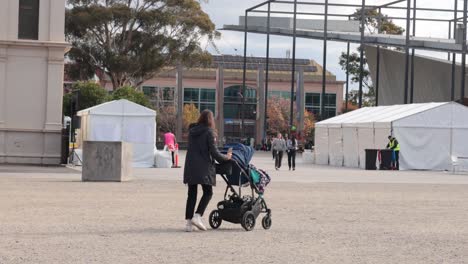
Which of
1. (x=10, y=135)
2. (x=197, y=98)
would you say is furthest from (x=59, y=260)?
(x=197, y=98)

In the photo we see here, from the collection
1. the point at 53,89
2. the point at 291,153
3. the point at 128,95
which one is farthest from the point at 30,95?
the point at 128,95

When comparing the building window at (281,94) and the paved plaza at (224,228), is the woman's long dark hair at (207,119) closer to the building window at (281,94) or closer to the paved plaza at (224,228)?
the paved plaza at (224,228)

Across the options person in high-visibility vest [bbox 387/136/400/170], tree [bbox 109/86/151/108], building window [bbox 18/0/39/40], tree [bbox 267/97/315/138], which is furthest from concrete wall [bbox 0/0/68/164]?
tree [bbox 267/97/315/138]

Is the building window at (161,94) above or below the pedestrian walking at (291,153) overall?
above

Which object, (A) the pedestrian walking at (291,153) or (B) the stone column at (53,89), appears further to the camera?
(A) the pedestrian walking at (291,153)

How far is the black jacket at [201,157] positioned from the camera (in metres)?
14.1

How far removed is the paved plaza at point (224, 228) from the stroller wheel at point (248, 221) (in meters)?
0.13

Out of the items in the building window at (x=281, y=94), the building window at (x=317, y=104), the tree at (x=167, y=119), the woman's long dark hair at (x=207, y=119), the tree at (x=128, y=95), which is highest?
the building window at (x=281, y=94)

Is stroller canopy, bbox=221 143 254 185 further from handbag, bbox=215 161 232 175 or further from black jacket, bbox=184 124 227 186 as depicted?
black jacket, bbox=184 124 227 186

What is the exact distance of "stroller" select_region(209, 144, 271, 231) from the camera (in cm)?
1445

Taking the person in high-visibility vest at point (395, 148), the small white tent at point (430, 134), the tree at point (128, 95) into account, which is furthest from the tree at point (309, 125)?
the person in high-visibility vest at point (395, 148)

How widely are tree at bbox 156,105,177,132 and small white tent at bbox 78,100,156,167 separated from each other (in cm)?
7174

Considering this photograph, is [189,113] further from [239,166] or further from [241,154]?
[239,166]

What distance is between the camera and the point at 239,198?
48.3ft
